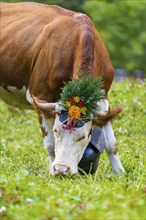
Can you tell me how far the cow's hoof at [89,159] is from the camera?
8.53m

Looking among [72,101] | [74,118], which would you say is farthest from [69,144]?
[72,101]

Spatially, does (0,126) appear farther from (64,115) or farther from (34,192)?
(34,192)

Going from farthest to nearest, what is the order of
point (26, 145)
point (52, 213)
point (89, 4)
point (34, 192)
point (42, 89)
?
1. point (89, 4)
2. point (26, 145)
3. point (42, 89)
4. point (34, 192)
5. point (52, 213)

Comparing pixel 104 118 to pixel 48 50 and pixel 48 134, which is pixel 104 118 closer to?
pixel 48 134

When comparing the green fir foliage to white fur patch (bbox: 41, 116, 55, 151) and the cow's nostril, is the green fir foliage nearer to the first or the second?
the cow's nostril

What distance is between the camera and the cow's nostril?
770cm

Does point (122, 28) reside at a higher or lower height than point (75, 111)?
lower

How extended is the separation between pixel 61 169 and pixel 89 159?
884mm

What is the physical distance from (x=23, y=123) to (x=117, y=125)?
166 centimetres

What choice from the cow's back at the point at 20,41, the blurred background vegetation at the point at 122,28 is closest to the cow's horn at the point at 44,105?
the cow's back at the point at 20,41

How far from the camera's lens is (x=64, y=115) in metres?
8.03

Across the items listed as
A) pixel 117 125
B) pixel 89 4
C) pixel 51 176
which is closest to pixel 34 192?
pixel 51 176

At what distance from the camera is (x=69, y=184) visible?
6.79 metres

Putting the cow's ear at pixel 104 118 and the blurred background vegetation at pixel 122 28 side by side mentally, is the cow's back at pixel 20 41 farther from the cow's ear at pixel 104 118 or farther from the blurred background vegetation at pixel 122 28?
the blurred background vegetation at pixel 122 28
